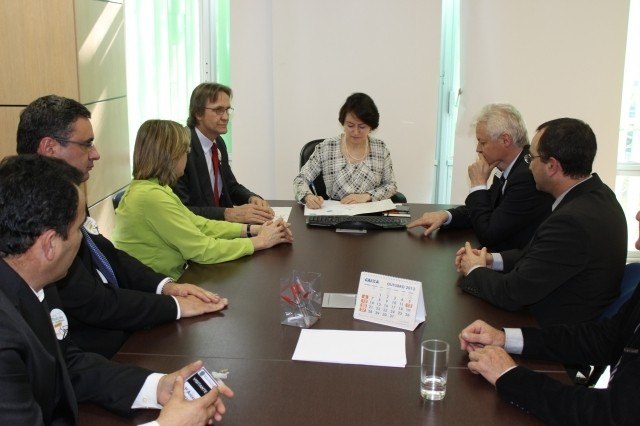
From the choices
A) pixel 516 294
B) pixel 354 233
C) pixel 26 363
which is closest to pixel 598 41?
pixel 354 233

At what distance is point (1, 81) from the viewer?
10.7ft

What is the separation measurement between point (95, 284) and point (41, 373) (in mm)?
808

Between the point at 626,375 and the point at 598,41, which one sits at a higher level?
the point at 598,41

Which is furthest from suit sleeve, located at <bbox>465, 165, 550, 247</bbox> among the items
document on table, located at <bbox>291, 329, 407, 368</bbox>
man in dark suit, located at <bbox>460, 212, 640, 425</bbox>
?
document on table, located at <bbox>291, 329, 407, 368</bbox>

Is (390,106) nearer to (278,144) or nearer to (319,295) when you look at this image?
(278,144)

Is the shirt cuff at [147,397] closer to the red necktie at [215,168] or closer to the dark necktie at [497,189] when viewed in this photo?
the dark necktie at [497,189]

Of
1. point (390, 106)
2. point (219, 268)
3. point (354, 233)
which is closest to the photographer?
point (219, 268)

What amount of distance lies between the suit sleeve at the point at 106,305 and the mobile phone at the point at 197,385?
22.6 inches

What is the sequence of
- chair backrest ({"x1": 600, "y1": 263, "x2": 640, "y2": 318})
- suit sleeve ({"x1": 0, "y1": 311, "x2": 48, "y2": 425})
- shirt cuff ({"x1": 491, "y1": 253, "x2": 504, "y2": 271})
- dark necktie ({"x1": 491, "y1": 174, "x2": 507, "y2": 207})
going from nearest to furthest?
suit sleeve ({"x1": 0, "y1": 311, "x2": 48, "y2": 425}), chair backrest ({"x1": 600, "y1": 263, "x2": 640, "y2": 318}), shirt cuff ({"x1": 491, "y1": 253, "x2": 504, "y2": 271}), dark necktie ({"x1": 491, "y1": 174, "x2": 507, "y2": 207})

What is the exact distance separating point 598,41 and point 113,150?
3804 mm

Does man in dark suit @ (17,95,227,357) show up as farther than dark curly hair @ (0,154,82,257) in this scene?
Yes

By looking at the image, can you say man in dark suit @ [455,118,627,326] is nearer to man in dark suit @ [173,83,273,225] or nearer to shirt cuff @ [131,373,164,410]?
shirt cuff @ [131,373,164,410]

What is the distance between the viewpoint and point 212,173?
13.2ft

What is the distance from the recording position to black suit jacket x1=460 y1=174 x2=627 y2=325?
86.2 inches
